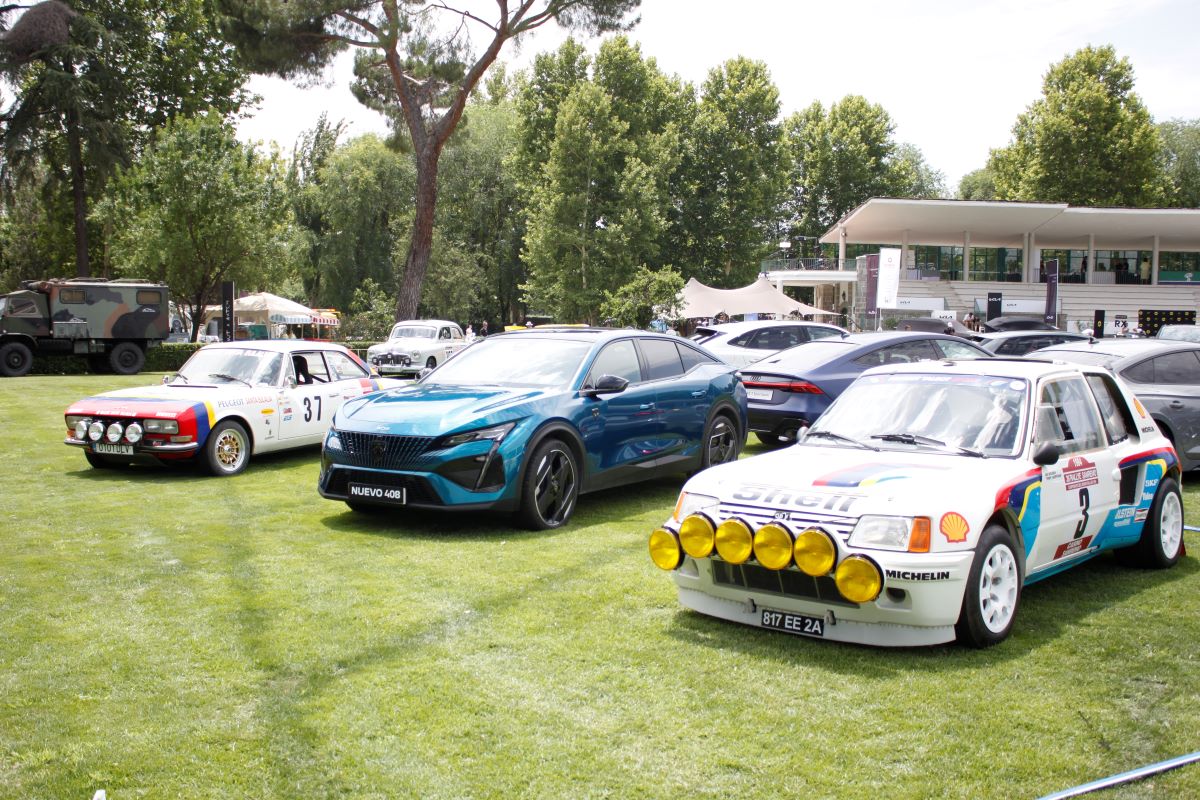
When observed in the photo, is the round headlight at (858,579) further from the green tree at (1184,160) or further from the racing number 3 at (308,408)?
the green tree at (1184,160)

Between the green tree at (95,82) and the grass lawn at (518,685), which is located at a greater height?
the green tree at (95,82)

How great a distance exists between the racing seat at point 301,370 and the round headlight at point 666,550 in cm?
750

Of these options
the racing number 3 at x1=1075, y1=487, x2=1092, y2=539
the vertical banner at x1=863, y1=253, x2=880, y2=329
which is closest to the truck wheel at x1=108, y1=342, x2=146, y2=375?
the vertical banner at x1=863, y1=253, x2=880, y2=329

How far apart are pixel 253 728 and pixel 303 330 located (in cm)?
5385

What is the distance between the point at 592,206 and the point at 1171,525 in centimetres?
4360

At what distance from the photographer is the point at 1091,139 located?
189 ft

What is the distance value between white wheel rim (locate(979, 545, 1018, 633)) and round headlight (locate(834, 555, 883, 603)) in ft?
2.02

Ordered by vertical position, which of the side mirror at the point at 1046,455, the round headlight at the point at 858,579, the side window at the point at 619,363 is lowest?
the round headlight at the point at 858,579

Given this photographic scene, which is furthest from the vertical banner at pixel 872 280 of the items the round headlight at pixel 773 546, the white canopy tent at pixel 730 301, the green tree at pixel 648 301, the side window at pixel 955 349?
the round headlight at pixel 773 546

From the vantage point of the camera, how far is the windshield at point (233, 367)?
444 inches

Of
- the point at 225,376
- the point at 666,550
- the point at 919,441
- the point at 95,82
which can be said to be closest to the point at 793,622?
the point at 666,550

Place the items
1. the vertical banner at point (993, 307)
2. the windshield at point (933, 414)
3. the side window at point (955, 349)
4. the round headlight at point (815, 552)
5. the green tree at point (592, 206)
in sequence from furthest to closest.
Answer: the green tree at point (592, 206), the vertical banner at point (993, 307), the side window at point (955, 349), the windshield at point (933, 414), the round headlight at point (815, 552)

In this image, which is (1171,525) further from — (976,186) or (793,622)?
(976,186)

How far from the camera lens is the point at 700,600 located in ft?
17.9
